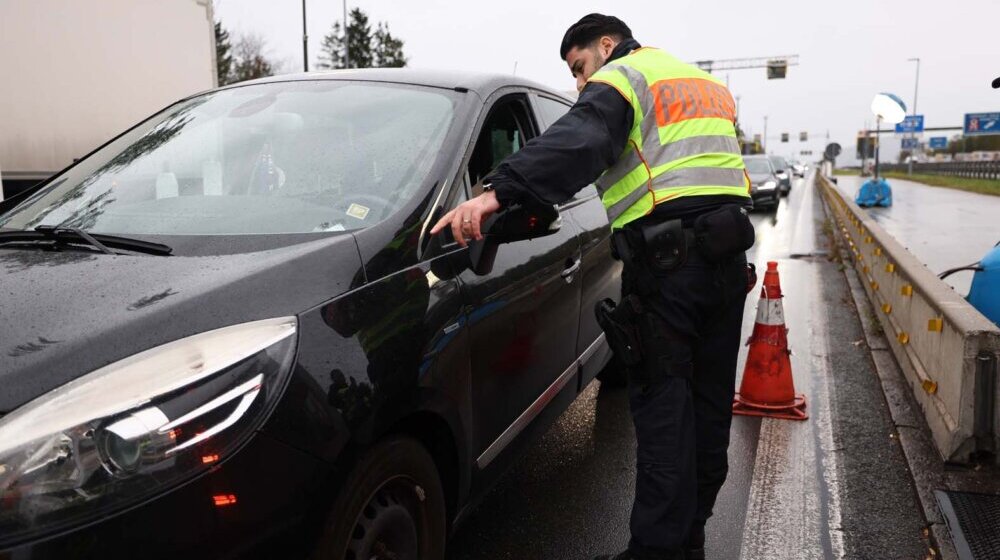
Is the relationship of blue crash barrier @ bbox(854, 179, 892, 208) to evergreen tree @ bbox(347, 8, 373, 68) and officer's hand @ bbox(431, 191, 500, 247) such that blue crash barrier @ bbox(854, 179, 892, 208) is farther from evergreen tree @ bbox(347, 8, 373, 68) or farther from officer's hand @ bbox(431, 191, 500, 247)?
evergreen tree @ bbox(347, 8, 373, 68)

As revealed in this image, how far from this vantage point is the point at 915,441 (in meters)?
4.02

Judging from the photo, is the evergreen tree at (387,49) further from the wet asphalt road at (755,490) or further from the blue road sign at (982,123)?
the wet asphalt road at (755,490)

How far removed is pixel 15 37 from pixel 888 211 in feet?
68.4

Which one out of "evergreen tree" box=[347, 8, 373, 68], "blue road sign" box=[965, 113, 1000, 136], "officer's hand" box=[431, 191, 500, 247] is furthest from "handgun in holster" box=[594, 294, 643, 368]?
"evergreen tree" box=[347, 8, 373, 68]

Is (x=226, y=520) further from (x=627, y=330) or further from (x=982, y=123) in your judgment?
(x=982, y=123)

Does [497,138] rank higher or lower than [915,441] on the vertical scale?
higher

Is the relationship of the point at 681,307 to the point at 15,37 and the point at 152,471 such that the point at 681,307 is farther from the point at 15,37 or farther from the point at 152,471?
the point at 15,37

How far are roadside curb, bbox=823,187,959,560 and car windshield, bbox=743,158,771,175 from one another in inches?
633

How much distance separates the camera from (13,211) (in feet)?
9.04

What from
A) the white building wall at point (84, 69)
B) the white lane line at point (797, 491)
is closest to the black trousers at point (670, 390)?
the white lane line at point (797, 491)

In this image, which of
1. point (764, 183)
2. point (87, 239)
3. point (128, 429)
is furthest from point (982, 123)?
point (128, 429)

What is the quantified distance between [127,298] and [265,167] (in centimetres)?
97

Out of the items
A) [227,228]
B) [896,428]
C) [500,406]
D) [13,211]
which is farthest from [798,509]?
[13,211]

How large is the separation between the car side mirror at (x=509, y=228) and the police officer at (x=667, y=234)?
21 cm
